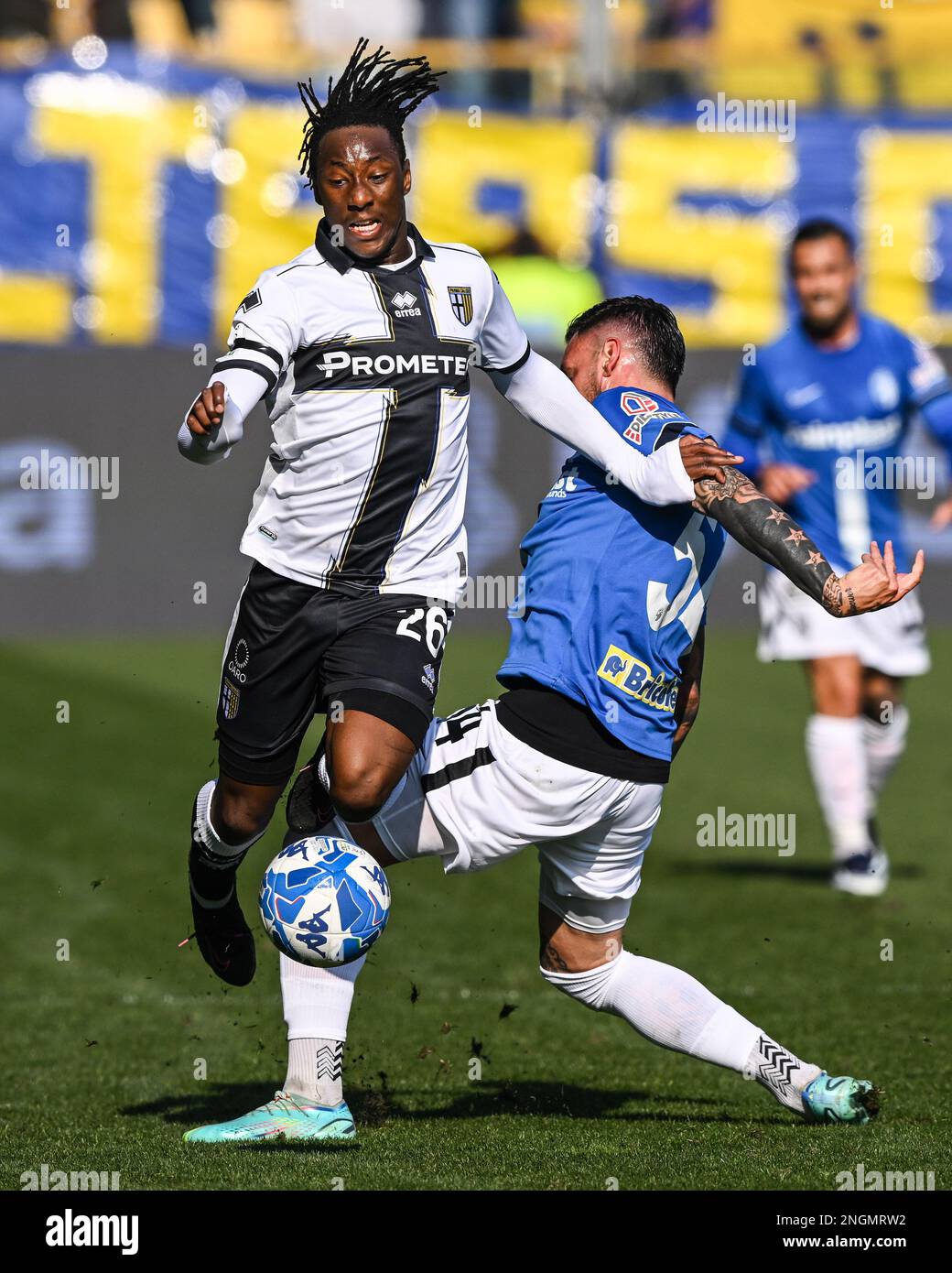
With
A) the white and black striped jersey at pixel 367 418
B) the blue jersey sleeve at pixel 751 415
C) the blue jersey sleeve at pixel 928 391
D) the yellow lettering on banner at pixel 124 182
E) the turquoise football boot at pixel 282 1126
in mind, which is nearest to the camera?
the turquoise football boot at pixel 282 1126

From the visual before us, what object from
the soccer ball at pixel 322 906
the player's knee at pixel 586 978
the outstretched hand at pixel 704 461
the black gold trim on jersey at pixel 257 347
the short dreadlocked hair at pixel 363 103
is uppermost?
the short dreadlocked hair at pixel 363 103

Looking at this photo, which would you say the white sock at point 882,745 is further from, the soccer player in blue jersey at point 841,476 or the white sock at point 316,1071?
the white sock at point 316,1071

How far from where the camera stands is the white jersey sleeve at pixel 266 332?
4.96 m

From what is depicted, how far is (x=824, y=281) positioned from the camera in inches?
362

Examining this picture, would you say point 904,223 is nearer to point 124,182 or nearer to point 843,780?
point 124,182

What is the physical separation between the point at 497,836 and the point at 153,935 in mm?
3460

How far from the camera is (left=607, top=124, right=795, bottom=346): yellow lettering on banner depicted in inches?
713

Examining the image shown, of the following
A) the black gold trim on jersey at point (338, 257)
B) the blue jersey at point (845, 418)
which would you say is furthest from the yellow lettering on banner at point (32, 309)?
the black gold trim on jersey at point (338, 257)

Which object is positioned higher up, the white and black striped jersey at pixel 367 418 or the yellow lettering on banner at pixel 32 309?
the yellow lettering on banner at pixel 32 309

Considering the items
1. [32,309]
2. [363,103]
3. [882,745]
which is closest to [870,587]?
[363,103]

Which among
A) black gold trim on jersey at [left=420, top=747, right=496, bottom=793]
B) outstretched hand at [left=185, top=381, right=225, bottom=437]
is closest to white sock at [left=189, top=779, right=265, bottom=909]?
black gold trim on jersey at [left=420, top=747, right=496, bottom=793]

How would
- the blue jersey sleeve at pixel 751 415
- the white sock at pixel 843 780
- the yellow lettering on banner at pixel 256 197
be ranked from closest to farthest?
the white sock at pixel 843 780 → the blue jersey sleeve at pixel 751 415 → the yellow lettering on banner at pixel 256 197

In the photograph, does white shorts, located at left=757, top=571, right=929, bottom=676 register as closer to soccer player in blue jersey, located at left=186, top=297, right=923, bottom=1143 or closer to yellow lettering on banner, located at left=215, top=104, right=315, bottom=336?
soccer player in blue jersey, located at left=186, top=297, right=923, bottom=1143

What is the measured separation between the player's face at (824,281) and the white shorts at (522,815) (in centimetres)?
439
